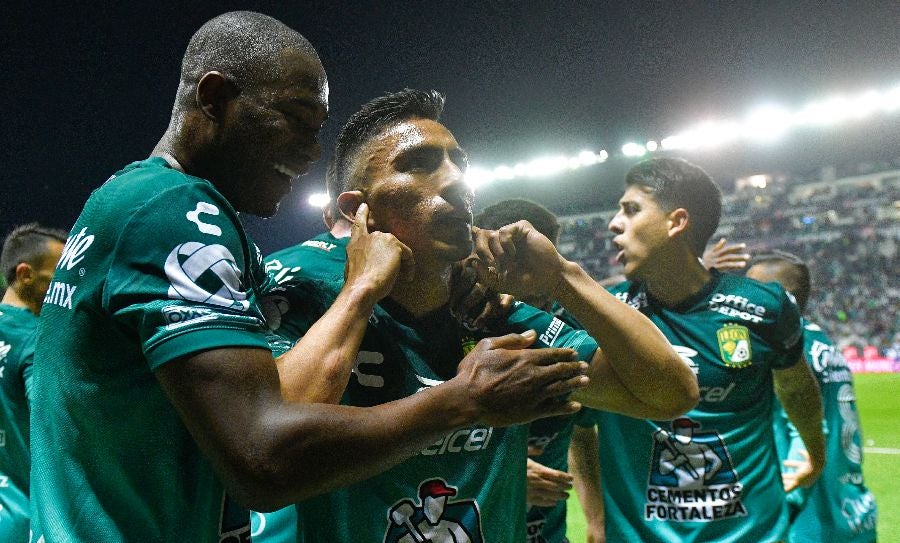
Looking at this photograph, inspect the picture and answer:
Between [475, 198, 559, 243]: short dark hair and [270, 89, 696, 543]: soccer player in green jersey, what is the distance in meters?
1.46

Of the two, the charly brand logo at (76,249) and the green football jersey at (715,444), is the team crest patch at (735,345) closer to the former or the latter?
Answer: the green football jersey at (715,444)

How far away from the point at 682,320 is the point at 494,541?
223cm

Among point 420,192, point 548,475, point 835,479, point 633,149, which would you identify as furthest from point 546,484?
point 633,149

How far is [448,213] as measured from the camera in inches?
80.2

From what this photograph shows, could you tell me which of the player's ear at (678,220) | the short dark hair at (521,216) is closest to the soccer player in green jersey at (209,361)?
the short dark hair at (521,216)

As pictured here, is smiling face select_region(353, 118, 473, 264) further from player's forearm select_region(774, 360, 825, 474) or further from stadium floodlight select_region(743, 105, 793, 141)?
stadium floodlight select_region(743, 105, 793, 141)

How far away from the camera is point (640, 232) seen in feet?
12.9

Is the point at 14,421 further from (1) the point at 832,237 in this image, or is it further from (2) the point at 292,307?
(1) the point at 832,237

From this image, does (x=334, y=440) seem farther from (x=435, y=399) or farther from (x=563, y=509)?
(x=563, y=509)

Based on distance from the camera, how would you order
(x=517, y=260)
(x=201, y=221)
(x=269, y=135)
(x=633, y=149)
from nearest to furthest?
(x=201, y=221), (x=269, y=135), (x=517, y=260), (x=633, y=149)

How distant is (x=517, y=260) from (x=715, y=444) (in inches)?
79.6

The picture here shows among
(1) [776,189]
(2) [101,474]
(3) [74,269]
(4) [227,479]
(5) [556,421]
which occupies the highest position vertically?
(1) [776,189]

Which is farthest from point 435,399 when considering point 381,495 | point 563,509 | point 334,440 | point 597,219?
point 597,219

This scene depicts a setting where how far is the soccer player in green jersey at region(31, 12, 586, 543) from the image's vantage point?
4.19 feet
